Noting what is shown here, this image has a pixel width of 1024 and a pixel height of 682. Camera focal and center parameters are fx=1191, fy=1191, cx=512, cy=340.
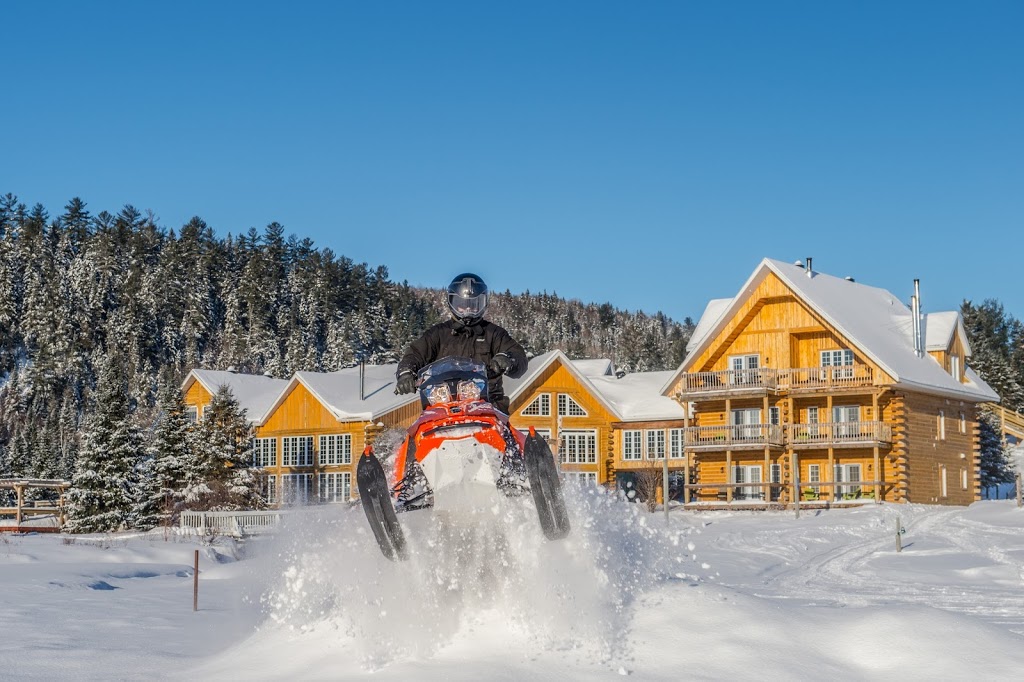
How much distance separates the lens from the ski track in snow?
17.3 m

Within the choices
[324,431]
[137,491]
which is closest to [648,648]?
[137,491]

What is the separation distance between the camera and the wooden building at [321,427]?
190 ft

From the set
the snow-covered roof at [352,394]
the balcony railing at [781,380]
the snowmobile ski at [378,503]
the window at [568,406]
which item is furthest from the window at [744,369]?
the snowmobile ski at [378,503]

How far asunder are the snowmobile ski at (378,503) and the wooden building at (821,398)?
36036 mm

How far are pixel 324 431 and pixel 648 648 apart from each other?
5104cm

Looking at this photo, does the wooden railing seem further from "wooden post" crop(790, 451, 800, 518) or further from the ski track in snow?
the ski track in snow

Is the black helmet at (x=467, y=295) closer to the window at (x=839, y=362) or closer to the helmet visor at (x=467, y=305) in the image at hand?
the helmet visor at (x=467, y=305)

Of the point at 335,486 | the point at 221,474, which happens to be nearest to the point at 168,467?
the point at 221,474

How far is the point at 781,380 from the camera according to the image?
154 ft

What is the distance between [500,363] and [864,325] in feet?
131

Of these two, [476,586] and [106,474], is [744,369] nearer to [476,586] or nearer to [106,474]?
[106,474]

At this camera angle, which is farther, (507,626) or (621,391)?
(621,391)

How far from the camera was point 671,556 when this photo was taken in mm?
11953

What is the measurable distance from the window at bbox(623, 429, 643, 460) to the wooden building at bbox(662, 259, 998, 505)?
4850 mm
